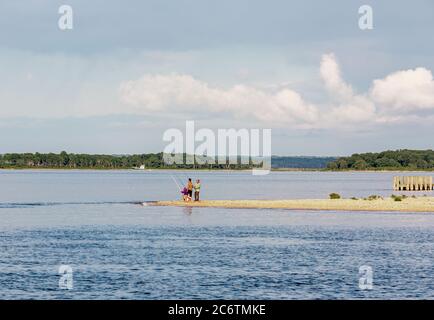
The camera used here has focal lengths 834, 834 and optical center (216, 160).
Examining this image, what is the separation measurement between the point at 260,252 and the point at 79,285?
50.6 ft

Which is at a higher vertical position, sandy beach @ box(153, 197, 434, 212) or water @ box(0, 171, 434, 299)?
sandy beach @ box(153, 197, 434, 212)

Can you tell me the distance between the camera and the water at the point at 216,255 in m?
37.7

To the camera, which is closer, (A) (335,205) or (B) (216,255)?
(B) (216,255)

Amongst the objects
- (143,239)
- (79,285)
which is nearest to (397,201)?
(143,239)

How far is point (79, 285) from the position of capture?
3900 centimetres

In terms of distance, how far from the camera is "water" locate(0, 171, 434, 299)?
37719 millimetres

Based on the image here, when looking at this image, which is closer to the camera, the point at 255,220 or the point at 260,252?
the point at 260,252

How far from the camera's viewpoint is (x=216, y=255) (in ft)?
163

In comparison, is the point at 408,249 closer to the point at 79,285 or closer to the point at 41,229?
the point at 79,285

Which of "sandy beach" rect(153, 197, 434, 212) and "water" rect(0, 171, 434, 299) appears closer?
"water" rect(0, 171, 434, 299)

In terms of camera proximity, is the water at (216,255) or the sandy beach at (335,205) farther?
the sandy beach at (335,205)

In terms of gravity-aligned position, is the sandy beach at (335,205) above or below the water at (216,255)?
above
